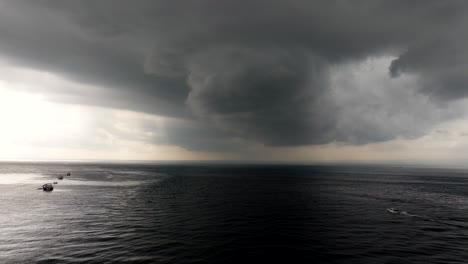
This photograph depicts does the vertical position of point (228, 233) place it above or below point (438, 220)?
above

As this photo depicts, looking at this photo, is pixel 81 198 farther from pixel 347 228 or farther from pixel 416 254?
pixel 416 254

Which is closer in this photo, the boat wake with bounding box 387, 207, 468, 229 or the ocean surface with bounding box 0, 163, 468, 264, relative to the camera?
the ocean surface with bounding box 0, 163, 468, 264

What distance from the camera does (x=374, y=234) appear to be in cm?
4300

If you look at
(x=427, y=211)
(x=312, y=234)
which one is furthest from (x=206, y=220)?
(x=427, y=211)

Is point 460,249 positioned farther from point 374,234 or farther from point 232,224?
point 232,224

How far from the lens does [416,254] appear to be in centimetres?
3406

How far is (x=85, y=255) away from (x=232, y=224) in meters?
26.9

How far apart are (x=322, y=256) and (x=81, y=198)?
3152 inches

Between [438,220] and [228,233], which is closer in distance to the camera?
[228,233]

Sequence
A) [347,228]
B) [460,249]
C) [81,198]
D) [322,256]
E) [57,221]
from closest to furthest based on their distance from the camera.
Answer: [322,256] → [460,249] → [347,228] → [57,221] → [81,198]

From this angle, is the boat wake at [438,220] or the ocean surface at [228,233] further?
the boat wake at [438,220]

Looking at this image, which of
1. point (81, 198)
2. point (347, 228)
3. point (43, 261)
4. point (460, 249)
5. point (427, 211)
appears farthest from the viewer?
point (81, 198)

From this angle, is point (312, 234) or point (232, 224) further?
point (232, 224)

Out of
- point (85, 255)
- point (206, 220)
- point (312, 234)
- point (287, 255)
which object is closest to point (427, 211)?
point (312, 234)
